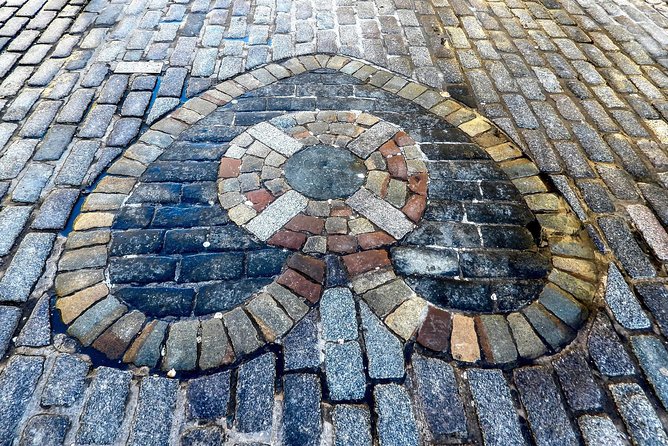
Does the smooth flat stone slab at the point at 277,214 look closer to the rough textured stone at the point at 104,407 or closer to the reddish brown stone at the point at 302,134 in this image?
the reddish brown stone at the point at 302,134

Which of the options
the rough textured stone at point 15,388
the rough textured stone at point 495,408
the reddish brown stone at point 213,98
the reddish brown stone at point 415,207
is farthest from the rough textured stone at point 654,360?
the reddish brown stone at point 213,98

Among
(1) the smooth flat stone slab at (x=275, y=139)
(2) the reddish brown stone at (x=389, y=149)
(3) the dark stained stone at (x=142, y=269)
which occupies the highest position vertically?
(2) the reddish brown stone at (x=389, y=149)

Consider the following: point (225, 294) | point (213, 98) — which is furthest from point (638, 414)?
point (213, 98)

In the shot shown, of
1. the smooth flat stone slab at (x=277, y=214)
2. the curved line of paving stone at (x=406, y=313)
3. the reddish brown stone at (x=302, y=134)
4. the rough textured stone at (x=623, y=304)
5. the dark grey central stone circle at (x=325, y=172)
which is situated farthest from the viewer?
the reddish brown stone at (x=302, y=134)

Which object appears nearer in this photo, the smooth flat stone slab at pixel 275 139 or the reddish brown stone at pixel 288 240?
the reddish brown stone at pixel 288 240

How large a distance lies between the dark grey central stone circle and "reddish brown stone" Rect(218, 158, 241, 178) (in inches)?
15.1

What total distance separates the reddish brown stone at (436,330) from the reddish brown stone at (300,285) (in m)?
0.66

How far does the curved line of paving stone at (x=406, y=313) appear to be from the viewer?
2.48 metres

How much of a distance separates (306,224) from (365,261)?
0.51m

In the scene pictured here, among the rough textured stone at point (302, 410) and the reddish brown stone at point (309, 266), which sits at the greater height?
the reddish brown stone at point (309, 266)

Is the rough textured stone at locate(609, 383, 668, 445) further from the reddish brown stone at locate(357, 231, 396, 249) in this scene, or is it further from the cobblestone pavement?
the reddish brown stone at locate(357, 231, 396, 249)

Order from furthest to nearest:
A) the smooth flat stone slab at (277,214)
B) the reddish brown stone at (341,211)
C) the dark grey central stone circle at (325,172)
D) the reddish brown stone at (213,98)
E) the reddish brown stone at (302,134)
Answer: the reddish brown stone at (213,98) < the reddish brown stone at (302,134) < the dark grey central stone circle at (325,172) < the reddish brown stone at (341,211) < the smooth flat stone slab at (277,214)

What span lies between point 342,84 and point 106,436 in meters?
3.38

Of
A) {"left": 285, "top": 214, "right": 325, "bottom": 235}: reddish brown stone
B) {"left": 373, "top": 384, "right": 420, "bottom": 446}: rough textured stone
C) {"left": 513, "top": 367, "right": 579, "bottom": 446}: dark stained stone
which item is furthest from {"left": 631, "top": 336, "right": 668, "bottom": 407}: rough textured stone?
{"left": 285, "top": 214, "right": 325, "bottom": 235}: reddish brown stone
